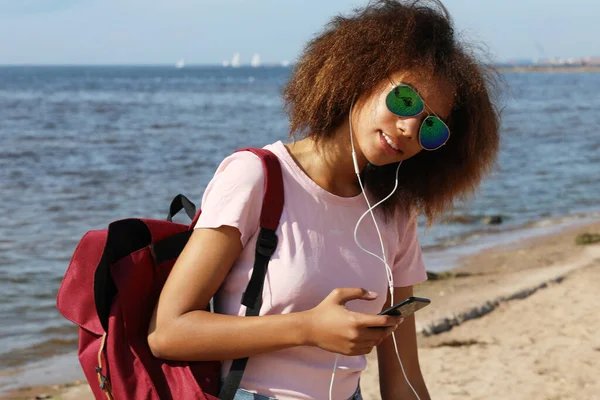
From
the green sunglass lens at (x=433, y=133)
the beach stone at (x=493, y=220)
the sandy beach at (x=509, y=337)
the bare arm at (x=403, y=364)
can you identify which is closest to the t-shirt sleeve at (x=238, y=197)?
the green sunglass lens at (x=433, y=133)

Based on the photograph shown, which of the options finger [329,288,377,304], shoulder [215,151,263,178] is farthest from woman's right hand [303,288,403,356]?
shoulder [215,151,263,178]

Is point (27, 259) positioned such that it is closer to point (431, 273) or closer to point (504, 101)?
point (431, 273)

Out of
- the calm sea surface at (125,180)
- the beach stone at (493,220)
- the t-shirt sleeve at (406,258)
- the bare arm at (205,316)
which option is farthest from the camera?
the beach stone at (493,220)

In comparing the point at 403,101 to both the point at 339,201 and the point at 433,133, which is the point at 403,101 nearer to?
the point at 433,133

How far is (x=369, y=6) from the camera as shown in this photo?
6.97ft

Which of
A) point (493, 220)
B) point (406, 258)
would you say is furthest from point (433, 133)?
point (493, 220)

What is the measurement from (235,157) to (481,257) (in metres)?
8.89

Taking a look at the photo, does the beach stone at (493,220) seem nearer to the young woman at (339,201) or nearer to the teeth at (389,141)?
the young woman at (339,201)

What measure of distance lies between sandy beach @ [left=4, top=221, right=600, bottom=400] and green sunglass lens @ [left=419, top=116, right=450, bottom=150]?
3446 millimetres

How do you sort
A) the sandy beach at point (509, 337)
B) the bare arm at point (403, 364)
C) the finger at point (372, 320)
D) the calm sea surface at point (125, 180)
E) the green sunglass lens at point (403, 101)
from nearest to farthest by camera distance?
the finger at point (372, 320) < the green sunglass lens at point (403, 101) < the bare arm at point (403, 364) < the sandy beach at point (509, 337) < the calm sea surface at point (125, 180)

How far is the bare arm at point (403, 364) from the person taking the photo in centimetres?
233

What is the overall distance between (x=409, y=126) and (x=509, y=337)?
4.69 meters

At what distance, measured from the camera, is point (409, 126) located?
6.46 ft

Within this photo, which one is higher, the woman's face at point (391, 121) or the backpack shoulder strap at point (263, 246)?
the woman's face at point (391, 121)
